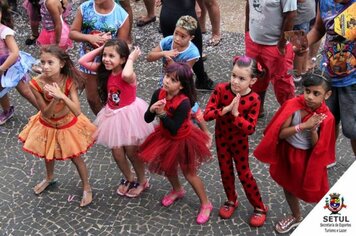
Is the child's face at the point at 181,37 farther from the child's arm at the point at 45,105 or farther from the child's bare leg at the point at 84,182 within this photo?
the child's bare leg at the point at 84,182

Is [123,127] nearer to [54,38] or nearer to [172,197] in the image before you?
[172,197]

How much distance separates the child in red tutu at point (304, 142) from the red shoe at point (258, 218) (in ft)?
1.34

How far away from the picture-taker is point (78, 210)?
13.3 ft

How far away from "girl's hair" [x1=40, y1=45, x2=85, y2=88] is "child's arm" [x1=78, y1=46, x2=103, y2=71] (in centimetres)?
13

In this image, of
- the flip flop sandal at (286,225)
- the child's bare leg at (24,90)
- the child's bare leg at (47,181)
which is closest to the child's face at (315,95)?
the flip flop sandal at (286,225)

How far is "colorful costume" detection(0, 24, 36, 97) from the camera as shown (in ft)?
15.5

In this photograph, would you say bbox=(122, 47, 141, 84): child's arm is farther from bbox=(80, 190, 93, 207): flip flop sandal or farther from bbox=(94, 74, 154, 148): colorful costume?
bbox=(80, 190, 93, 207): flip flop sandal

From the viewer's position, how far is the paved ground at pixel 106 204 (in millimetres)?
3842

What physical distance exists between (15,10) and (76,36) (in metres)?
3.95

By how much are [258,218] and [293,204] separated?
0.98 feet

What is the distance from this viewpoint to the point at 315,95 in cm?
318

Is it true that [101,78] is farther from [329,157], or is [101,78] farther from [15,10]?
[15,10]

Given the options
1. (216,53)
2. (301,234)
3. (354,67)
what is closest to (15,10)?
(216,53)

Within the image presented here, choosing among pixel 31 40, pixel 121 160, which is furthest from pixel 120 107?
pixel 31 40
